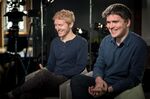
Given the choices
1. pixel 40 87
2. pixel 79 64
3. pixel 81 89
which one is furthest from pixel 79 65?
pixel 81 89

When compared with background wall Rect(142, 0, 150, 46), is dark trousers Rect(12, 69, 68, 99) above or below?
below

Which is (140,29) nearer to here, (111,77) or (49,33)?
(49,33)

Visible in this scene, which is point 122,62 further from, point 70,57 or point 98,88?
point 70,57

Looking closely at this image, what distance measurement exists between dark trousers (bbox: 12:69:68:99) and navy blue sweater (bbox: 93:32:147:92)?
37 centimetres

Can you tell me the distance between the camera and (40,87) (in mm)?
2326

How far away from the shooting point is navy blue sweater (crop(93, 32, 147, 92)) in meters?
1.95

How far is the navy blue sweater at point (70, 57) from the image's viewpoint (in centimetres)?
250

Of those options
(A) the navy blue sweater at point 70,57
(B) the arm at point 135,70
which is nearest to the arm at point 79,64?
(A) the navy blue sweater at point 70,57

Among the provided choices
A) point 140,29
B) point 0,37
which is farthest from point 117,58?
point 140,29

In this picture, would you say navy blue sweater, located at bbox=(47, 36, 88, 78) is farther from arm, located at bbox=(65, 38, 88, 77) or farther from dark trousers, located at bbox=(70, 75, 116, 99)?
dark trousers, located at bbox=(70, 75, 116, 99)

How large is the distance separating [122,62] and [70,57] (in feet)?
2.07

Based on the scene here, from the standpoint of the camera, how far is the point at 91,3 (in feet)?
15.6

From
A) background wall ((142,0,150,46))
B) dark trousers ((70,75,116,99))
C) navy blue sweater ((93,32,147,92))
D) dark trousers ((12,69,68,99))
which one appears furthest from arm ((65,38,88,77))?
background wall ((142,0,150,46))

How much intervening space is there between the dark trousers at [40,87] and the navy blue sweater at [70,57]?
15 centimetres
